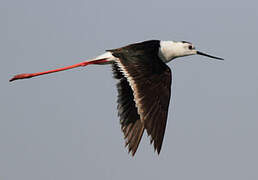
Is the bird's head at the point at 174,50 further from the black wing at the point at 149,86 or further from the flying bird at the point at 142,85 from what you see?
the black wing at the point at 149,86

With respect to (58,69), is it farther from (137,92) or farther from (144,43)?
(137,92)

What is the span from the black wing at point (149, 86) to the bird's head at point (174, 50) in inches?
29.6

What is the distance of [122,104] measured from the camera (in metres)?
8.04

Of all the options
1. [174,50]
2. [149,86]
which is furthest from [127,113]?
[174,50]

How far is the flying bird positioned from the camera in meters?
7.13

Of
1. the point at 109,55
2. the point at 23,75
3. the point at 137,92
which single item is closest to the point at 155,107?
the point at 137,92

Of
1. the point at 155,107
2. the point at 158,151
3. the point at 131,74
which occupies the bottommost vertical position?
the point at 158,151

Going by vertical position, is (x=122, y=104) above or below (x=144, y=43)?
below

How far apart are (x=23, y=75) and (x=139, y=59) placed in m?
2.37

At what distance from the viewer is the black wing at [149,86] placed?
709cm

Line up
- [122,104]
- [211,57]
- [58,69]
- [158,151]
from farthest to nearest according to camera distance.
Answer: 1. [211,57]
2. [58,69]
3. [122,104]
4. [158,151]

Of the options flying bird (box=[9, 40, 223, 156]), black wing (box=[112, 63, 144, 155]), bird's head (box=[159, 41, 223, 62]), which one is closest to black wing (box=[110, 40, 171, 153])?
flying bird (box=[9, 40, 223, 156])

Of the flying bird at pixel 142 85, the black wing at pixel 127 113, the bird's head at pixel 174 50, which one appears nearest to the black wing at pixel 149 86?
the flying bird at pixel 142 85

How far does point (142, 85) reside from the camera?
7266 millimetres
